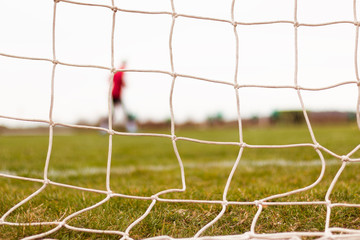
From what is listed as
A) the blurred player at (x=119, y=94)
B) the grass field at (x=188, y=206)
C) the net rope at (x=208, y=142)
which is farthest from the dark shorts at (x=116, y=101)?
the net rope at (x=208, y=142)

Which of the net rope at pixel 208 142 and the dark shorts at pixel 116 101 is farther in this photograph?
the dark shorts at pixel 116 101

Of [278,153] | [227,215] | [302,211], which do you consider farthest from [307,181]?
[278,153]

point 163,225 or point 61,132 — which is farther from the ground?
point 61,132

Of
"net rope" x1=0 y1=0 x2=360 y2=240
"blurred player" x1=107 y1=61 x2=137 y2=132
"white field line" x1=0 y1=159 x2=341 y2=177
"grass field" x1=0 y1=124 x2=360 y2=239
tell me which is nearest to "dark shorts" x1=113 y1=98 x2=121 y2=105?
"blurred player" x1=107 y1=61 x2=137 y2=132

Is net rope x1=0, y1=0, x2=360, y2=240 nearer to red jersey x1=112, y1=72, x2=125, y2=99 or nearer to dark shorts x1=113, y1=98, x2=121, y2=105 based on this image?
red jersey x1=112, y1=72, x2=125, y2=99

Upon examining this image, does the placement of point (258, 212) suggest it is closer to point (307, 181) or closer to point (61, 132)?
point (307, 181)

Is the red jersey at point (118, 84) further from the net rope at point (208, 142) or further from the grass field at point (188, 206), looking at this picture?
the net rope at point (208, 142)

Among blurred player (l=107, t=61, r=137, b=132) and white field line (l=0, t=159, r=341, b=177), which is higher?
blurred player (l=107, t=61, r=137, b=132)

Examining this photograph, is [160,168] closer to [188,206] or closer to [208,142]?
[188,206]

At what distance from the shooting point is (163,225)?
4.91 feet

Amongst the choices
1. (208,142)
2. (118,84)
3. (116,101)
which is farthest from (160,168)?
(116,101)

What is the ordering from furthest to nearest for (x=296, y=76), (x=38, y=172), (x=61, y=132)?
1. (x=61, y=132)
2. (x=38, y=172)
3. (x=296, y=76)

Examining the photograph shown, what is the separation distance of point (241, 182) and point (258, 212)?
3.32 feet

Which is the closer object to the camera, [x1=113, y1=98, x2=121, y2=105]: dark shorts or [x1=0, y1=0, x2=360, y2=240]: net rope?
[x1=0, y1=0, x2=360, y2=240]: net rope
